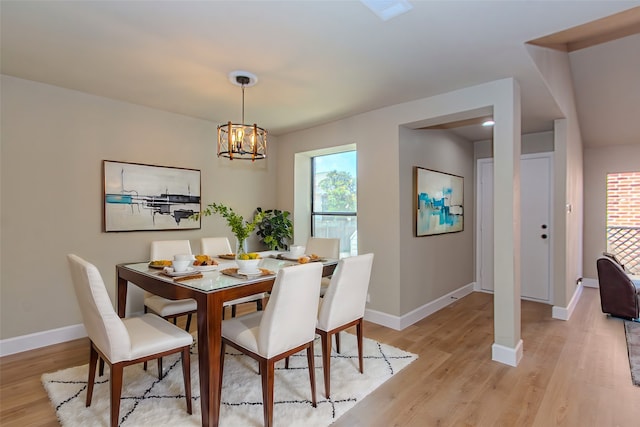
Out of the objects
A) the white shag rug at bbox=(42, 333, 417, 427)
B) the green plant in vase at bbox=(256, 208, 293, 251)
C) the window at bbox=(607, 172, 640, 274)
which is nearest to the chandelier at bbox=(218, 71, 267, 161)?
the white shag rug at bbox=(42, 333, 417, 427)

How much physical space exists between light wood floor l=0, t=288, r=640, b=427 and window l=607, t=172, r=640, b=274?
8.33 feet

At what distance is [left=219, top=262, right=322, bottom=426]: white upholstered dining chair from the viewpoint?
5.82 feet

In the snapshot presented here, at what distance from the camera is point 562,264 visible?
369 centimetres

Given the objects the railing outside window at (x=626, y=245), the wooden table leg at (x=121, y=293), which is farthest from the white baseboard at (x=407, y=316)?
the railing outside window at (x=626, y=245)

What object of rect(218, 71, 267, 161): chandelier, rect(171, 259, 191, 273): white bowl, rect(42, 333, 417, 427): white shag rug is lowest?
rect(42, 333, 417, 427): white shag rug

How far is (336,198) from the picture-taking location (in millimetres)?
4480

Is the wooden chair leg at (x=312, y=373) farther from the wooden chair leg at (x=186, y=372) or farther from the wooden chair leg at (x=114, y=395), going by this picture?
the wooden chair leg at (x=114, y=395)

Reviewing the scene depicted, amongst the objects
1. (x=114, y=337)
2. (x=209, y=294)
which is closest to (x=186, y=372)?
(x=114, y=337)

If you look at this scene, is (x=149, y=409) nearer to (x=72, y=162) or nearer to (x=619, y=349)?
(x=72, y=162)

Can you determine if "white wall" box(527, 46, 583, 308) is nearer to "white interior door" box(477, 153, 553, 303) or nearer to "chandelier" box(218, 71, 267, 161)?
"white interior door" box(477, 153, 553, 303)

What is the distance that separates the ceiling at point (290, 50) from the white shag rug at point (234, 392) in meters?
2.29

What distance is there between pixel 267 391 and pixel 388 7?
2.18 metres

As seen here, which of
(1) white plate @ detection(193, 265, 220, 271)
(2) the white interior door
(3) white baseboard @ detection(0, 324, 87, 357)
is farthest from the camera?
(2) the white interior door

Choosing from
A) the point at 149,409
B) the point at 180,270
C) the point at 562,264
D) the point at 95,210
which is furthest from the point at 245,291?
the point at 562,264
